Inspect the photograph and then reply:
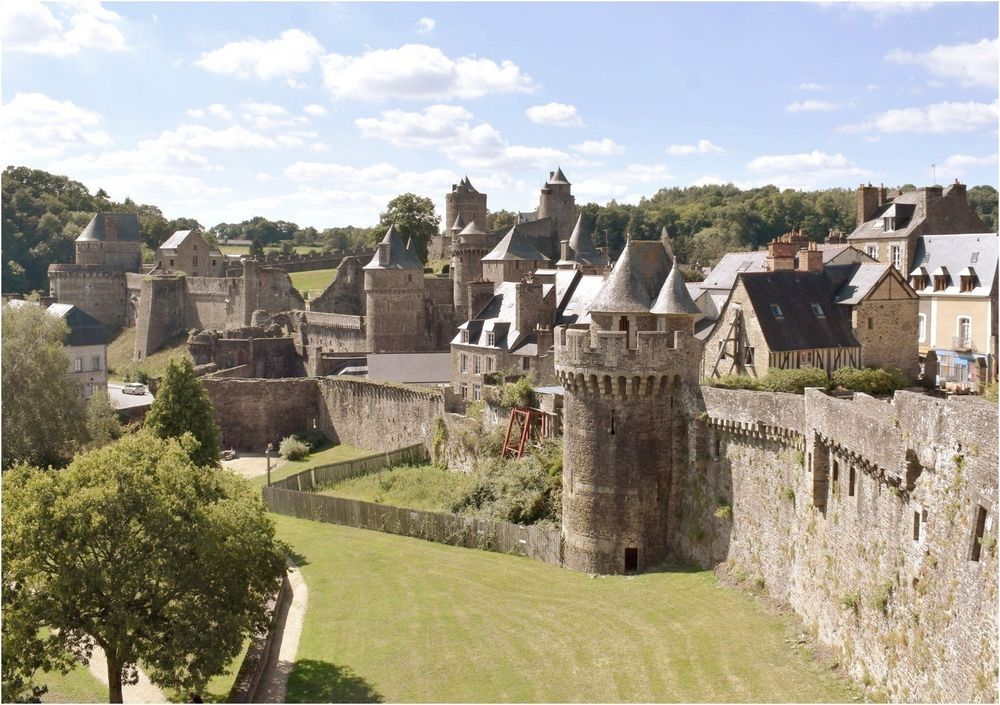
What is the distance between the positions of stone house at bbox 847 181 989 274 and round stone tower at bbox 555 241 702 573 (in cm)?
2732

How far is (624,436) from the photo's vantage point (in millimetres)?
26250

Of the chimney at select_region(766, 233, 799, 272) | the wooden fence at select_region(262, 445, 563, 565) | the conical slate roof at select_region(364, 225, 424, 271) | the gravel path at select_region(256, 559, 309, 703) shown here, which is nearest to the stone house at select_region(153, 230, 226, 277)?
the conical slate roof at select_region(364, 225, 424, 271)

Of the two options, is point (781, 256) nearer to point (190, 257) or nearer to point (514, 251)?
point (514, 251)

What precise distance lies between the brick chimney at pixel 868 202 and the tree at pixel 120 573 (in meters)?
45.0

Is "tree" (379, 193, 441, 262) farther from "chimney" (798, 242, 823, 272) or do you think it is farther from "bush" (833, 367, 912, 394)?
"bush" (833, 367, 912, 394)

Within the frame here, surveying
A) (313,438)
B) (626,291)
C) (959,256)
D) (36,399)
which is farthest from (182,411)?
(959,256)

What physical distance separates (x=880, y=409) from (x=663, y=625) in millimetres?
7049

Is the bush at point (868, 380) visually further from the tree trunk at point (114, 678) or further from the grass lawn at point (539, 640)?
the tree trunk at point (114, 678)

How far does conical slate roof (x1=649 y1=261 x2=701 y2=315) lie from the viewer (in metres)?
27.7

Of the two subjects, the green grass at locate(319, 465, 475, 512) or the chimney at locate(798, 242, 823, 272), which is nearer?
the green grass at locate(319, 465, 475, 512)

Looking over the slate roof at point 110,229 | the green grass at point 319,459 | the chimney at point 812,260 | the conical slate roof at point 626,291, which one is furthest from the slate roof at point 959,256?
the slate roof at point 110,229

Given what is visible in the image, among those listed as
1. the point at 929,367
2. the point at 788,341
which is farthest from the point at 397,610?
the point at 929,367

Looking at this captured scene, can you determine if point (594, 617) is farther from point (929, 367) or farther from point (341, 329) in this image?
point (341, 329)

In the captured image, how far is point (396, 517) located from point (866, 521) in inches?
749
